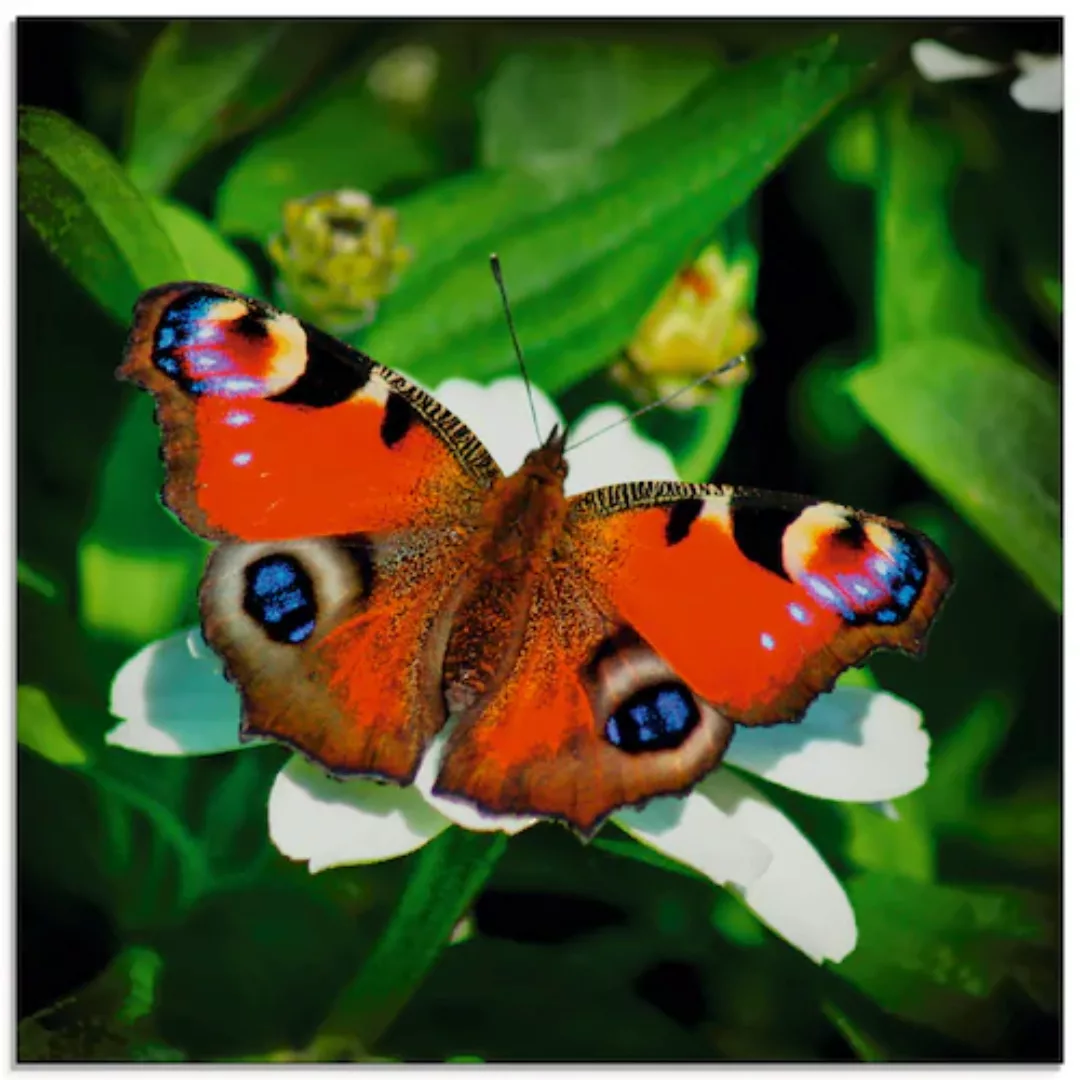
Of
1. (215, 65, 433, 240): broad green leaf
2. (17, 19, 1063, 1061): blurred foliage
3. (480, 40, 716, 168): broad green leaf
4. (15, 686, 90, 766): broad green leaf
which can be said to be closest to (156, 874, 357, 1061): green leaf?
(17, 19, 1063, 1061): blurred foliage

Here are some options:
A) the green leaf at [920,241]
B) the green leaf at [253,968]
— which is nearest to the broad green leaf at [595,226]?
the green leaf at [920,241]

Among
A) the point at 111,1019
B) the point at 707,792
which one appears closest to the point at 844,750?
the point at 707,792

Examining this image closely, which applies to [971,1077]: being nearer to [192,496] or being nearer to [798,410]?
[798,410]

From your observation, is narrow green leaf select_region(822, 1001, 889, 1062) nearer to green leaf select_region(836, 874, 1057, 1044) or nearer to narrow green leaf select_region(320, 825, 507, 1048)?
green leaf select_region(836, 874, 1057, 1044)

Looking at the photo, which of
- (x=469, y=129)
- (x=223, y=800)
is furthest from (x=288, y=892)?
(x=469, y=129)

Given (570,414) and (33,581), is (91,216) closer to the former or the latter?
(33,581)

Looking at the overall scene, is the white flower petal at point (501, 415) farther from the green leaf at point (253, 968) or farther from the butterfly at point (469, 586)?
the green leaf at point (253, 968)
